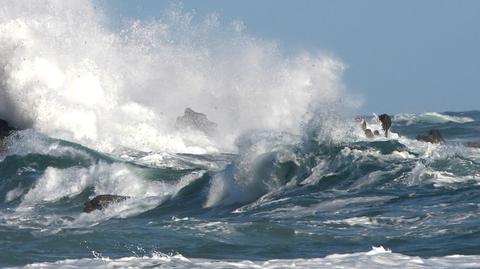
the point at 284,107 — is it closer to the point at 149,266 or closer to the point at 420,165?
the point at 420,165

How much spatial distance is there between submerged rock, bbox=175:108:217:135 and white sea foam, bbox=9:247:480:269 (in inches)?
1026

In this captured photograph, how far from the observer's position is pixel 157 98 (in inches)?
1658

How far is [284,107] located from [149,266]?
29.9m

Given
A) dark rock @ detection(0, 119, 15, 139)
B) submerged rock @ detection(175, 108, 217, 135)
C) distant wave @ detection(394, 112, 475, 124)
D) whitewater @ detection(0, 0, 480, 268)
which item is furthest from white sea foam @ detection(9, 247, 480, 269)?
distant wave @ detection(394, 112, 475, 124)

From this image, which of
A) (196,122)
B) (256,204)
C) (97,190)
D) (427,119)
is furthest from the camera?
(427,119)

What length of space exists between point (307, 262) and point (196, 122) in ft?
87.5

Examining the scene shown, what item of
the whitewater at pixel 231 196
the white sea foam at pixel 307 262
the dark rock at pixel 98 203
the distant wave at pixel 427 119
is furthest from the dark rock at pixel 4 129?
the distant wave at pixel 427 119

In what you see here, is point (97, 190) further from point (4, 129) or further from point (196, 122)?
point (196, 122)

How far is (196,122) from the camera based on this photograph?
37812 millimetres

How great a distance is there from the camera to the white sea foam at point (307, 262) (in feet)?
35.1

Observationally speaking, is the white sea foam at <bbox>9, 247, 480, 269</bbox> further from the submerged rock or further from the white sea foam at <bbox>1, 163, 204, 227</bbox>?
the submerged rock

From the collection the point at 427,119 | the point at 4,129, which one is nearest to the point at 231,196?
the point at 4,129

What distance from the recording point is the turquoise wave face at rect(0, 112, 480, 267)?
12898 mm

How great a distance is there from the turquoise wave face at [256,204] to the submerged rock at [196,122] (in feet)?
38.4
